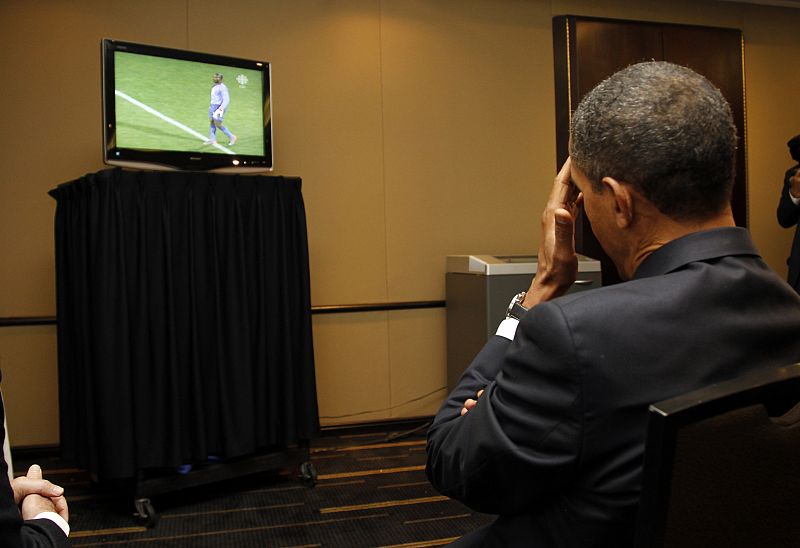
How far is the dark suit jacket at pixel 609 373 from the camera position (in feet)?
2.53

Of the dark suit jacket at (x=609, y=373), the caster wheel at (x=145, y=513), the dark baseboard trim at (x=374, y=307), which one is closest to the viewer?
the dark suit jacket at (x=609, y=373)

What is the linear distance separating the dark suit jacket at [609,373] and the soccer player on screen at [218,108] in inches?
97.0

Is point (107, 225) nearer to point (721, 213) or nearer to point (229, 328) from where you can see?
point (229, 328)

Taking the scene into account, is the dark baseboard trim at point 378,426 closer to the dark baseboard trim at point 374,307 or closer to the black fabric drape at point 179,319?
the dark baseboard trim at point 374,307

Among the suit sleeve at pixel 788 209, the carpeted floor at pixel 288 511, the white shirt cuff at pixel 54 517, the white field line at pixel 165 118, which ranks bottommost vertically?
the carpeted floor at pixel 288 511

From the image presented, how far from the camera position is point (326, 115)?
155 inches

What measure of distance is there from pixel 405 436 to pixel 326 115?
75.3 inches

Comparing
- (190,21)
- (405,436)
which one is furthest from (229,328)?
(190,21)

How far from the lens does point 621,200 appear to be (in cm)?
94

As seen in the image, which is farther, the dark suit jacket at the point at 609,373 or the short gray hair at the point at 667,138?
the short gray hair at the point at 667,138

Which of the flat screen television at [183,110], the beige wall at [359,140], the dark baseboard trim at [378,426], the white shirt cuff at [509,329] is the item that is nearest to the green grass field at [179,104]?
the flat screen television at [183,110]

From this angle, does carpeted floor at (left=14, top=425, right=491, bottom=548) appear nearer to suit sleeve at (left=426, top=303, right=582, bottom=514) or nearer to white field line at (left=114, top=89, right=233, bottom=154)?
white field line at (left=114, top=89, right=233, bottom=154)

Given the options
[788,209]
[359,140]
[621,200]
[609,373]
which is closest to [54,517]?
[609,373]

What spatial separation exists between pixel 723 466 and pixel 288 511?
2360 mm
